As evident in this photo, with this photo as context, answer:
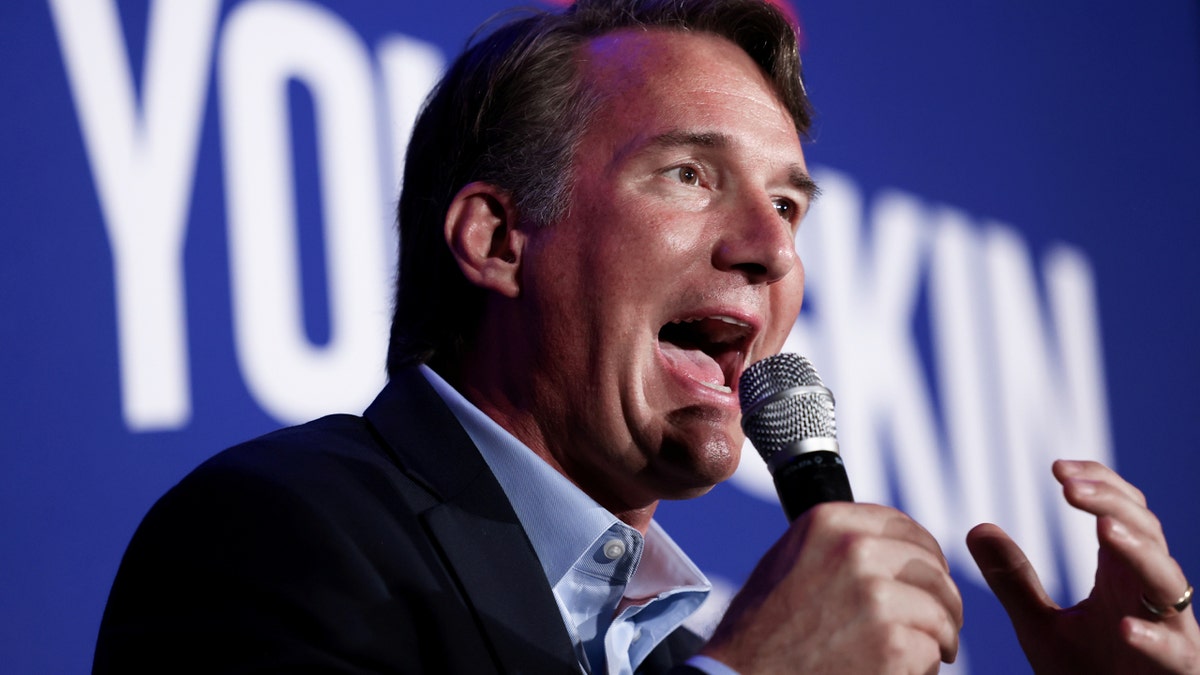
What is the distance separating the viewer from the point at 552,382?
184cm

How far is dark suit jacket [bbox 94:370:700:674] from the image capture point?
52.4 inches

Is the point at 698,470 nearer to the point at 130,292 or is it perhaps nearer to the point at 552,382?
the point at 552,382

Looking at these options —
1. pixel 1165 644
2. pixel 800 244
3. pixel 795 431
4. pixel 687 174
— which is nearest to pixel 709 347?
pixel 687 174

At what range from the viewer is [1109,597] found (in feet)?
5.41

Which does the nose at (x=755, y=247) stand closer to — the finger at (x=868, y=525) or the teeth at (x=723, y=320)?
the teeth at (x=723, y=320)

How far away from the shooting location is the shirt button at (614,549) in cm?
172

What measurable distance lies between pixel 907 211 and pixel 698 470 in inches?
73.4

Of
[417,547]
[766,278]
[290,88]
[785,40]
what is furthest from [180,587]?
[785,40]

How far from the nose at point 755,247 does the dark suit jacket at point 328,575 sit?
1.63ft

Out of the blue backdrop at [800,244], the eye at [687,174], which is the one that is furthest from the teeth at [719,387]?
the blue backdrop at [800,244]

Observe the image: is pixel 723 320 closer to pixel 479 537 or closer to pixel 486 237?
pixel 486 237

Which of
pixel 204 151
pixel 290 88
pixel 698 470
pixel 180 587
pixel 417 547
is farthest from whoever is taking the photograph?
pixel 290 88

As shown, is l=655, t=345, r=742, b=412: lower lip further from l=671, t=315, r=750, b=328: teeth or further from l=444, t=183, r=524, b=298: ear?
l=444, t=183, r=524, b=298: ear

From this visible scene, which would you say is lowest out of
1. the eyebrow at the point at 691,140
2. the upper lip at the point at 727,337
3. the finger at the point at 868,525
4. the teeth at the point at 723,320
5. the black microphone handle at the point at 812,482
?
the finger at the point at 868,525
